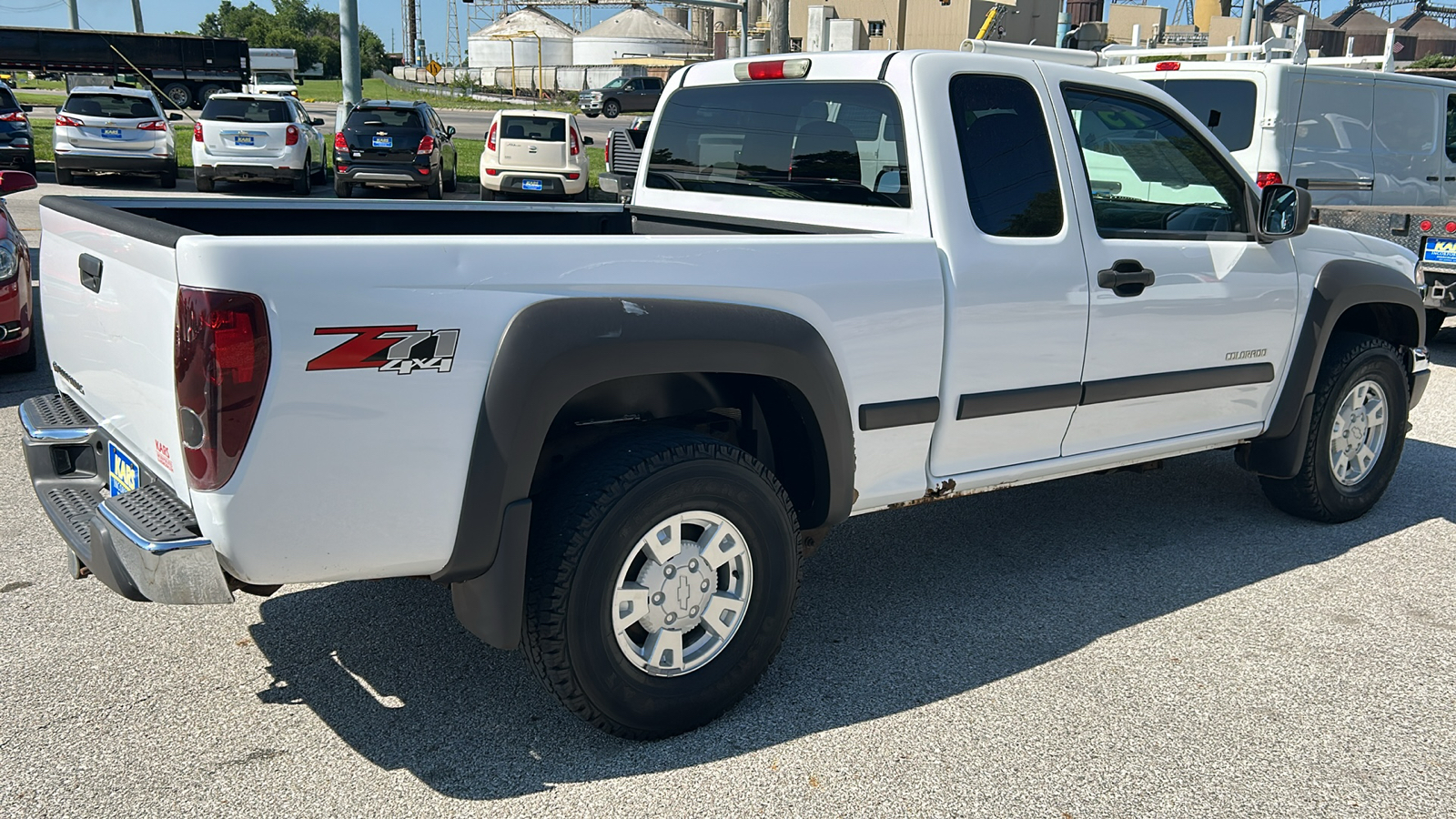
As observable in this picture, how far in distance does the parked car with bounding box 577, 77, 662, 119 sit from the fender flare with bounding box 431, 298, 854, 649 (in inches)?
1820

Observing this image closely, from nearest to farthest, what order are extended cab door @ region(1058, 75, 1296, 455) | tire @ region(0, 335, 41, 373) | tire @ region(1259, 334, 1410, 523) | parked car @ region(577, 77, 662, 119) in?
1. extended cab door @ region(1058, 75, 1296, 455)
2. tire @ region(1259, 334, 1410, 523)
3. tire @ region(0, 335, 41, 373)
4. parked car @ region(577, 77, 662, 119)

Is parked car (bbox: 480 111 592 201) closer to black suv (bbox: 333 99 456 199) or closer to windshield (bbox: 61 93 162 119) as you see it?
black suv (bbox: 333 99 456 199)

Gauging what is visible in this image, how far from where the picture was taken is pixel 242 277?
2.50 meters

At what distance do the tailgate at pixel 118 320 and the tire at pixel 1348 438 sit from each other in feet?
14.6

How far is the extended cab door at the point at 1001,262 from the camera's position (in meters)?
3.71

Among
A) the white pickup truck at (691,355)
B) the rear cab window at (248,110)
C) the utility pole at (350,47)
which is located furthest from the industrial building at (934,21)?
the white pickup truck at (691,355)

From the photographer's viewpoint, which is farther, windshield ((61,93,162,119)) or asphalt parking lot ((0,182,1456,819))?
windshield ((61,93,162,119))

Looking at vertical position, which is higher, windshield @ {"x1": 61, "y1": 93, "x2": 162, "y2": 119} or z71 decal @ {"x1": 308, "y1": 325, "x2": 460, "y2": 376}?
windshield @ {"x1": 61, "y1": 93, "x2": 162, "y2": 119}

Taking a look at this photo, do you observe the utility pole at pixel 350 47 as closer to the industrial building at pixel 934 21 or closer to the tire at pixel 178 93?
the tire at pixel 178 93

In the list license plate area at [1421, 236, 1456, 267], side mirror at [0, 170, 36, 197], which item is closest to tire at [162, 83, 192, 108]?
side mirror at [0, 170, 36, 197]

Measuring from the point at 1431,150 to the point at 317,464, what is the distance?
11.1 m

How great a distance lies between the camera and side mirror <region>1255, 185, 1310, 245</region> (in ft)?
14.5

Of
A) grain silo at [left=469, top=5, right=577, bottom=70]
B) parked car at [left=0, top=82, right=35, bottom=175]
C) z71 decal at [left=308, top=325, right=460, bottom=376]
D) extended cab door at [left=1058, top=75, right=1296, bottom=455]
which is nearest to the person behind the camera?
z71 decal at [left=308, top=325, right=460, bottom=376]

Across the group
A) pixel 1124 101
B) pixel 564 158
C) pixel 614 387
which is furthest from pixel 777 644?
pixel 564 158
